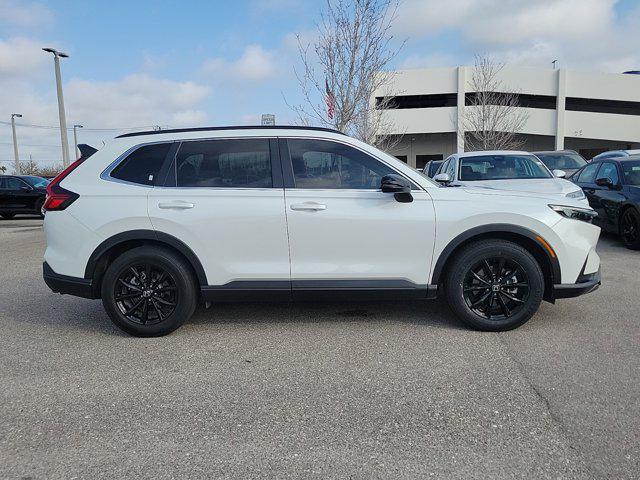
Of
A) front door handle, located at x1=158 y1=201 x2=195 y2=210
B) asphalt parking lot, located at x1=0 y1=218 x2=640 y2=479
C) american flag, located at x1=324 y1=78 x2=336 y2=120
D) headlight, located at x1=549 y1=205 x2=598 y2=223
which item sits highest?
american flag, located at x1=324 y1=78 x2=336 y2=120

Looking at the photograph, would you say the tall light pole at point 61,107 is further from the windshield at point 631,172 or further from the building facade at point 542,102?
the building facade at point 542,102

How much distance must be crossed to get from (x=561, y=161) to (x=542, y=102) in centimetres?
3165

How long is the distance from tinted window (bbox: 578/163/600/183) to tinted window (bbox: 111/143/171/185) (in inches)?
329

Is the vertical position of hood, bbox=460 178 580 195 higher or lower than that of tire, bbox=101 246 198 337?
higher

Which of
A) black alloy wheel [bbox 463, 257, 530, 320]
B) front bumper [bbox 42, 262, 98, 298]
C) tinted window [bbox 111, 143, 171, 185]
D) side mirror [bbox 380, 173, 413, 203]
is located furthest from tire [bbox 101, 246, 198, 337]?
black alloy wheel [bbox 463, 257, 530, 320]

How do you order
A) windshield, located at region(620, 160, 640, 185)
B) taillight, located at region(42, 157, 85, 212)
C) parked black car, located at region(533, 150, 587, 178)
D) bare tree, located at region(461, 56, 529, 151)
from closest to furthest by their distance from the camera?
taillight, located at region(42, 157, 85, 212), windshield, located at region(620, 160, 640, 185), parked black car, located at region(533, 150, 587, 178), bare tree, located at region(461, 56, 529, 151)

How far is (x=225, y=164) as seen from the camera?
443cm

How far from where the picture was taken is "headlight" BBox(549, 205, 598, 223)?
14.2ft

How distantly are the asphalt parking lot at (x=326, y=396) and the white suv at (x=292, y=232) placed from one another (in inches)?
16.6

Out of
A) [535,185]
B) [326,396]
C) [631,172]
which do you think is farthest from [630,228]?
[326,396]

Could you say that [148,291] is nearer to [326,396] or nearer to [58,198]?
[58,198]

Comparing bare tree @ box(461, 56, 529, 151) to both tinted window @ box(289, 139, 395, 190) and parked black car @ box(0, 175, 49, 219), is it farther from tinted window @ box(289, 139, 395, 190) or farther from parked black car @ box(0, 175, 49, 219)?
tinted window @ box(289, 139, 395, 190)

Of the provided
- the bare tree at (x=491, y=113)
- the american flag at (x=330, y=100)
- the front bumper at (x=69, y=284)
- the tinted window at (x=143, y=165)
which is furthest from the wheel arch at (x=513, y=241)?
the bare tree at (x=491, y=113)

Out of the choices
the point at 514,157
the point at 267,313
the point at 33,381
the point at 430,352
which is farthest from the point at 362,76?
the point at 33,381
